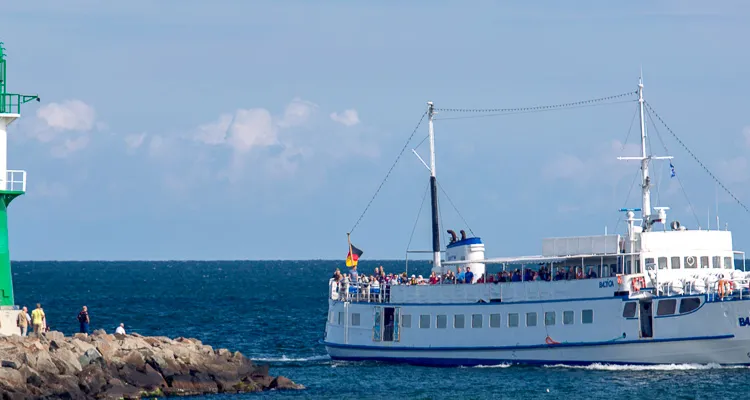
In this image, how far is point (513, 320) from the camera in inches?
1983

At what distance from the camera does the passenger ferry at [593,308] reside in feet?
153

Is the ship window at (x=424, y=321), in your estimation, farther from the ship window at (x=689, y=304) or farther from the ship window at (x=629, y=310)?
the ship window at (x=689, y=304)

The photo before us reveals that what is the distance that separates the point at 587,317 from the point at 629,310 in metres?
1.75

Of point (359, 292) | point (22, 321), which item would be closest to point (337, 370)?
point (359, 292)

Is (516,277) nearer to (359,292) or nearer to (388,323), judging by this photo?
(388,323)

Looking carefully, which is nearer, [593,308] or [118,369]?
[118,369]

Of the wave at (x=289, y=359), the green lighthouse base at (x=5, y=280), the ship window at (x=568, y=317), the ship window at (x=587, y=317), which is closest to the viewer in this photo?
the green lighthouse base at (x=5, y=280)

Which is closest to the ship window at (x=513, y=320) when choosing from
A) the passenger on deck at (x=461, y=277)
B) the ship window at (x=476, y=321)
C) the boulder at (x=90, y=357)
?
the ship window at (x=476, y=321)

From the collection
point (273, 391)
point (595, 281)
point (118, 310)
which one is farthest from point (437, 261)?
point (118, 310)

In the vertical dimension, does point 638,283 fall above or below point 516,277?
below

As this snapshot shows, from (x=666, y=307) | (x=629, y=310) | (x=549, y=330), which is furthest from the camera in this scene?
(x=549, y=330)

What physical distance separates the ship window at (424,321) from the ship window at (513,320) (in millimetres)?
3754

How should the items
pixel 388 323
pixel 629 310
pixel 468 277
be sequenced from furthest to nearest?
pixel 388 323 → pixel 468 277 → pixel 629 310

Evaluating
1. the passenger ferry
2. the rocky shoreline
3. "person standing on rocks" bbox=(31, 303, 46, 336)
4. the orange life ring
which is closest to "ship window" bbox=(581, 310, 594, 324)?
the passenger ferry
